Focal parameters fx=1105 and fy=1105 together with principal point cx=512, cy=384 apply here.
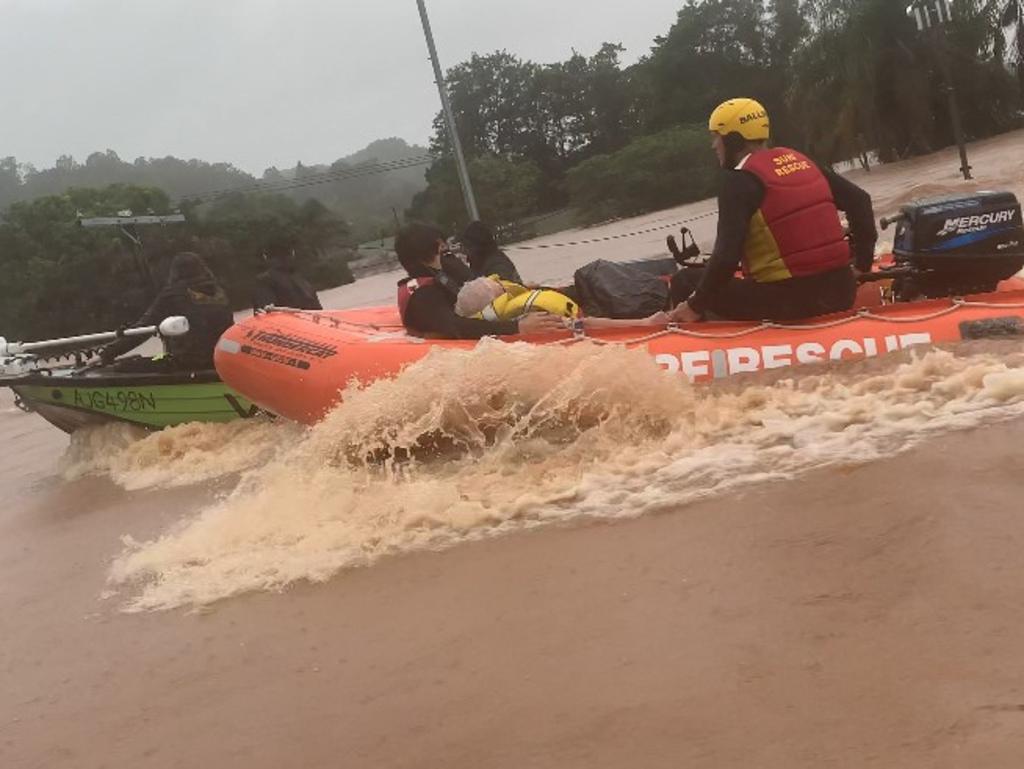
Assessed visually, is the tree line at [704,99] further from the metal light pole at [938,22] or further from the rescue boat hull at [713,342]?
the rescue boat hull at [713,342]

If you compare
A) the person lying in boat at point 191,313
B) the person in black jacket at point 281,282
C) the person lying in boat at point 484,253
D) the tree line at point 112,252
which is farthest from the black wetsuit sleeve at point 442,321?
the tree line at point 112,252

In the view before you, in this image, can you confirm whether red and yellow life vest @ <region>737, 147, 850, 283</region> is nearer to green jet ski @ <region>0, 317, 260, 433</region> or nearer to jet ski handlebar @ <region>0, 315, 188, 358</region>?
green jet ski @ <region>0, 317, 260, 433</region>

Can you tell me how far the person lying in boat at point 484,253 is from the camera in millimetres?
6207

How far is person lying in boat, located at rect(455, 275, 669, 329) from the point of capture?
5.39 metres

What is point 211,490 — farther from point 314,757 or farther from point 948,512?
point 948,512

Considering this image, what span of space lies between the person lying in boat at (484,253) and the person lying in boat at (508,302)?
1.85 feet

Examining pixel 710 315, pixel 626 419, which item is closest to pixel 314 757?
pixel 626 419

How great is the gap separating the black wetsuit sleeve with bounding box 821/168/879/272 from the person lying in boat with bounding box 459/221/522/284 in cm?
190

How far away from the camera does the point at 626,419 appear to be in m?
4.57

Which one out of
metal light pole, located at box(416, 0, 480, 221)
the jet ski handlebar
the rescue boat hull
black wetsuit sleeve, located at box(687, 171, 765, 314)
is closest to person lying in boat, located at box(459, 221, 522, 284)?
the rescue boat hull

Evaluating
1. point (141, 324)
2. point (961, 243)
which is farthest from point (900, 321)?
point (141, 324)

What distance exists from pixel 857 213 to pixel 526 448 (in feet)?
5.98

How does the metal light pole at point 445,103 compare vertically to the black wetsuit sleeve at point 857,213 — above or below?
above

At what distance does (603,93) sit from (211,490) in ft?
137
